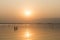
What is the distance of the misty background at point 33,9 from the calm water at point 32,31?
6 centimetres

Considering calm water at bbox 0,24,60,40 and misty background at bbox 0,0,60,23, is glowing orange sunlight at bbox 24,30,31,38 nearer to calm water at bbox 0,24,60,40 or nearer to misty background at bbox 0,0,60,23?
calm water at bbox 0,24,60,40

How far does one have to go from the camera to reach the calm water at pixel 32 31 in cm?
116

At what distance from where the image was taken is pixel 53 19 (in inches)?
47.1

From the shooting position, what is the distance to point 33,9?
99 cm

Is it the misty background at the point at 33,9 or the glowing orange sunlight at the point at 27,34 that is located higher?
the misty background at the point at 33,9

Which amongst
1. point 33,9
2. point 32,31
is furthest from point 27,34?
point 33,9

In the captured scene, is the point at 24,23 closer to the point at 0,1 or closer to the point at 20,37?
the point at 20,37

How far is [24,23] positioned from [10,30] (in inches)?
7.0

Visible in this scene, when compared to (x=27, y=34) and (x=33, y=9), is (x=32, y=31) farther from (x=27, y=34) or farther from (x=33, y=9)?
(x=33, y=9)

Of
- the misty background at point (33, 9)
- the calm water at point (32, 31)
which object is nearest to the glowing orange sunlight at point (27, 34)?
the calm water at point (32, 31)

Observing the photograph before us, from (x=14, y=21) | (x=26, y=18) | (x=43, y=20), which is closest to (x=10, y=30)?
(x=14, y=21)

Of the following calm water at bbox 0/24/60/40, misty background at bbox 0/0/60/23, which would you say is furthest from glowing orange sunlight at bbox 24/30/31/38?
misty background at bbox 0/0/60/23

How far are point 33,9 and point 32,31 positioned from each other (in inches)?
12.1

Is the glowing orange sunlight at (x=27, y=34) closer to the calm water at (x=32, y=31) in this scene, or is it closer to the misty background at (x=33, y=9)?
the calm water at (x=32, y=31)
